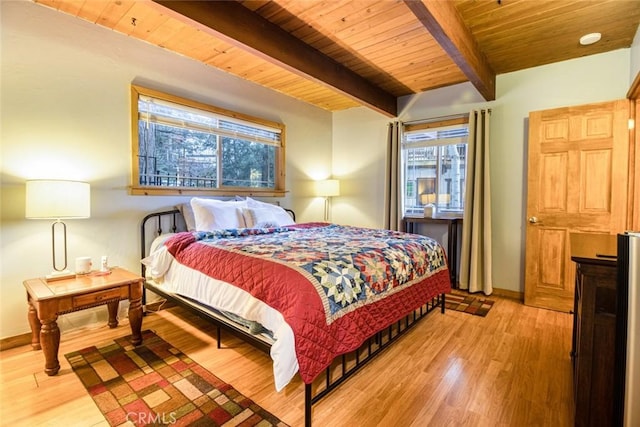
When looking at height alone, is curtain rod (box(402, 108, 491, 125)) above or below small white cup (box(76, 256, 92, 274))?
above

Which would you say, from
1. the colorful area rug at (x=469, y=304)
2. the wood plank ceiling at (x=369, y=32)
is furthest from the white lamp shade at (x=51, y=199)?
the colorful area rug at (x=469, y=304)

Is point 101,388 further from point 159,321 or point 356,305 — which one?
point 356,305

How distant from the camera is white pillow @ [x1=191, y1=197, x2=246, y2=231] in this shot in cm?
293

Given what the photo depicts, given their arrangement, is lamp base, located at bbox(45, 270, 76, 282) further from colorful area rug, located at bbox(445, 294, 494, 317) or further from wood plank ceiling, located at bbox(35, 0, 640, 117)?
colorful area rug, located at bbox(445, 294, 494, 317)

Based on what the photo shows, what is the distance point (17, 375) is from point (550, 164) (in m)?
4.78

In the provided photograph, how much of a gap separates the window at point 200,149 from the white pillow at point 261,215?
0.44m

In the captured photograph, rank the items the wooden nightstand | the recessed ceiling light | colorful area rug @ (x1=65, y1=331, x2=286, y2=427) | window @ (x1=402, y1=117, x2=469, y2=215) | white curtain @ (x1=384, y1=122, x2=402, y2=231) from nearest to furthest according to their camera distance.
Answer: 1. colorful area rug @ (x1=65, y1=331, x2=286, y2=427)
2. the wooden nightstand
3. the recessed ceiling light
4. window @ (x1=402, y1=117, x2=469, y2=215)
5. white curtain @ (x1=384, y1=122, x2=402, y2=231)

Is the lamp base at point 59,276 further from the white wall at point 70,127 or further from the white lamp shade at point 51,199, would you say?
the white lamp shade at point 51,199

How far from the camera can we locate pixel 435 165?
13.7 ft

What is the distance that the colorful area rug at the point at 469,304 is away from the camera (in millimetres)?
3084

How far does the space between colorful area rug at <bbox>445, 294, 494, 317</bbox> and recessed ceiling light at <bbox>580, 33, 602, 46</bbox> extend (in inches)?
106

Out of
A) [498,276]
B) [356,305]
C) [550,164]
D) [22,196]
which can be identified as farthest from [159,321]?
[550,164]
